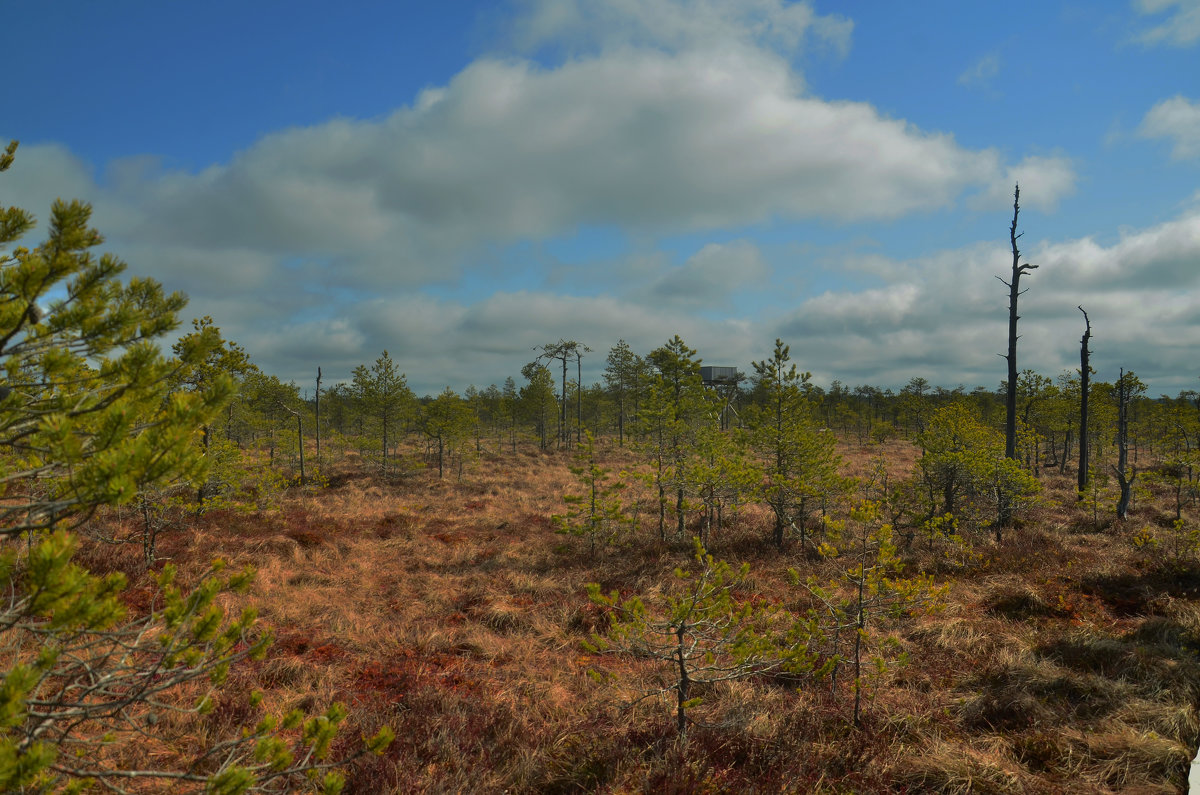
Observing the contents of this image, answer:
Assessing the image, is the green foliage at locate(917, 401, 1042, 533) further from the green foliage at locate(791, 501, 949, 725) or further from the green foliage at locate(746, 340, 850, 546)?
the green foliage at locate(791, 501, 949, 725)

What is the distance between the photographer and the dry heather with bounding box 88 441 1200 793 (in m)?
4.37

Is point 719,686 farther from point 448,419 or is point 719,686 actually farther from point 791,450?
point 448,419

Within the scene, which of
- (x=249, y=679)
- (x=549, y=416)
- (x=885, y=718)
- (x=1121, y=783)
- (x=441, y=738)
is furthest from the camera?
(x=549, y=416)

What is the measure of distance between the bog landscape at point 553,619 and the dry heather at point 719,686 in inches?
1.5

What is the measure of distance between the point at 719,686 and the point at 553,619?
3224 millimetres

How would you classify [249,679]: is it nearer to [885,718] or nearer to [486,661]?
[486,661]

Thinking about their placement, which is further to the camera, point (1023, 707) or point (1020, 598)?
point (1020, 598)

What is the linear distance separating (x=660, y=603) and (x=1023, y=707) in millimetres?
4988

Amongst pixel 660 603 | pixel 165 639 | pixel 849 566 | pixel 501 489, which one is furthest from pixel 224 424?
pixel 849 566

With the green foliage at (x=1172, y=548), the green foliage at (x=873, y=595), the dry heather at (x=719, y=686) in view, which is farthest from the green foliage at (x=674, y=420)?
the green foliage at (x=1172, y=548)

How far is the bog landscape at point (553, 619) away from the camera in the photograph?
2.54 m

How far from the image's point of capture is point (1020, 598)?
8289 mm

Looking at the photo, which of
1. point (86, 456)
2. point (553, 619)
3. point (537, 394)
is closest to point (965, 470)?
point (553, 619)

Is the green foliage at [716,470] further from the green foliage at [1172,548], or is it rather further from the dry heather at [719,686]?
the green foliage at [1172,548]
